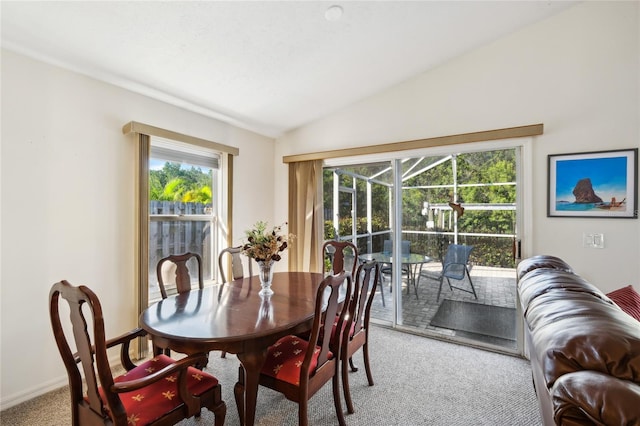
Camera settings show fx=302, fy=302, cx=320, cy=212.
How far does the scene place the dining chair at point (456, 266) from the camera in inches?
127

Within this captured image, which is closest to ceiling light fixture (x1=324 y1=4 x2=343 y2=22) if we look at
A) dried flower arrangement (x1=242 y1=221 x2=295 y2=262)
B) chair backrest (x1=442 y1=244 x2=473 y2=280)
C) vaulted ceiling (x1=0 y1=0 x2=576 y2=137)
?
vaulted ceiling (x1=0 y1=0 x2=576 y2=137)

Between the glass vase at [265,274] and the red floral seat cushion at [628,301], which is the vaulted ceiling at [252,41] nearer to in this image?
the glass vase at [265,274]

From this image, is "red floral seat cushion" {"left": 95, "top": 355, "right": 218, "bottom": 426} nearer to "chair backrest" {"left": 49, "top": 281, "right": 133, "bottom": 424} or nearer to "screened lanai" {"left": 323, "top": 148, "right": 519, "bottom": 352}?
"chair backrest" {"left": 49, "top": 281, "right": 133, "bottom": 424}

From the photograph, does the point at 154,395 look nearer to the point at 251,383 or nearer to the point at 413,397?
the point at 251,383

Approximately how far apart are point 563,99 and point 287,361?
10.3ft

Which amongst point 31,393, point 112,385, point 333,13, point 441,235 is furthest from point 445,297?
point 31,393

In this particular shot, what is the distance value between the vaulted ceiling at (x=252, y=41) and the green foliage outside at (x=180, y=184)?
2.23 feet

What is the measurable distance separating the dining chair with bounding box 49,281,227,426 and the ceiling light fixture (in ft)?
7.30

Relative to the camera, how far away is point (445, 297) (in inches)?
133

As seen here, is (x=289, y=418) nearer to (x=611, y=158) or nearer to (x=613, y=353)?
(x=613, y=353)

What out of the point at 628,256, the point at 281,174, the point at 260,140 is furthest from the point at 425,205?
the point at 260,140

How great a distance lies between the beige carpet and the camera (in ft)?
6.47

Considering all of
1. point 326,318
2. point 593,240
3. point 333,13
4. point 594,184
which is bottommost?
point 326,318

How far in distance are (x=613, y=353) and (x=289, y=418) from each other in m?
1.84
